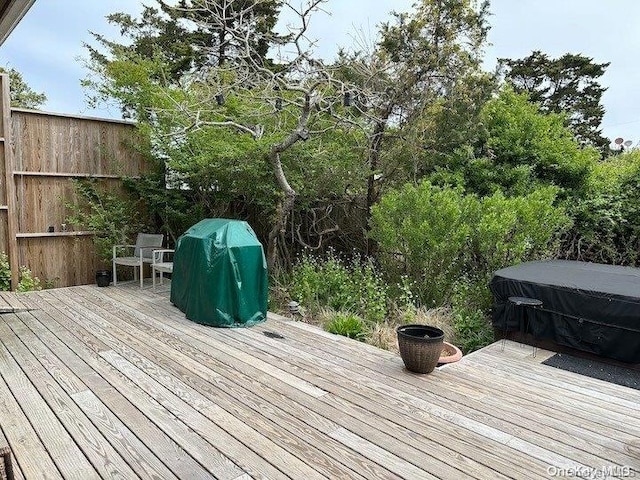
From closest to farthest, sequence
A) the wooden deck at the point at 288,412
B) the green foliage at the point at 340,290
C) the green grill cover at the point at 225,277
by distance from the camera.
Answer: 1. the wooden deck at the point at 288,412
2. the green grill cover at the point at 225,277
3. the green foliage at the point at 340,290

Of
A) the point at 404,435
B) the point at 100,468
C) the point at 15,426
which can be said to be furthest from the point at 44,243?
the point at 404,435

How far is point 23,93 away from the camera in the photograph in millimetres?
11336

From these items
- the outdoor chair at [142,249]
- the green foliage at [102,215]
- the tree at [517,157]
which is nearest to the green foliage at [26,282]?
the green foliage at [102,215]

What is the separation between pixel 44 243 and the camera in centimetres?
572

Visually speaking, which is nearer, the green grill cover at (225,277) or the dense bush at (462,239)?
the green grill cover at (225,277)

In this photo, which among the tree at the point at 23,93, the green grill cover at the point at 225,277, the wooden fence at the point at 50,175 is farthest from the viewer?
the tree at the point at 23,93

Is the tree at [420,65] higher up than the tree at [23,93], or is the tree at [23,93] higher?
the tree at [23,93]

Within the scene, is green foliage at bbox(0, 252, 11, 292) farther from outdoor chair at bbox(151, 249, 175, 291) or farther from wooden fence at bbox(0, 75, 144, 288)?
outdoor chair at bbox(151, 249, 175, 291)

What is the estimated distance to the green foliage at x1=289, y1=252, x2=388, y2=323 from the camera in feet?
14.9

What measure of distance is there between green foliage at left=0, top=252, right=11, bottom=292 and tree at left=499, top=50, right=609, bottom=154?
47.8 ft

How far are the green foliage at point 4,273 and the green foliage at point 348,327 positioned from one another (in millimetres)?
4131

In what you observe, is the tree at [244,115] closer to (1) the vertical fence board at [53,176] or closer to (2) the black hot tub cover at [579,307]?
(1) the vertical fence board at [53,176]

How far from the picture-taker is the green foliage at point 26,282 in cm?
548

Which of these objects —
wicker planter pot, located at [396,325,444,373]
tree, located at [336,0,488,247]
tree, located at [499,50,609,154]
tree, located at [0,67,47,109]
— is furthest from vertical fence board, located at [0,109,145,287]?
tree, located at [499,50,609,154]
